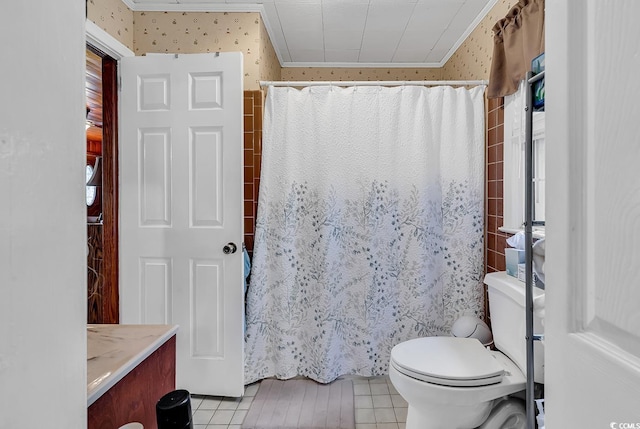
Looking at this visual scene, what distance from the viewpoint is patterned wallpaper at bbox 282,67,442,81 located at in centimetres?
339

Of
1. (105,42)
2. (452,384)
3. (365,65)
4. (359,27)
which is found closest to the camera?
(452,384)

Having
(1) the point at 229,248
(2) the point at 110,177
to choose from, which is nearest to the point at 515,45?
(1) the point at 229,248

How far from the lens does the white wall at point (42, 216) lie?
0.39 metres


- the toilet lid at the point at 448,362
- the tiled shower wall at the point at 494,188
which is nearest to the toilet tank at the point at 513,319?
the toilet lid at the point at 448,362

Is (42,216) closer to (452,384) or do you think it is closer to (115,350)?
(115,350)

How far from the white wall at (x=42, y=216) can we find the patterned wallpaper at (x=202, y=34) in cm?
204

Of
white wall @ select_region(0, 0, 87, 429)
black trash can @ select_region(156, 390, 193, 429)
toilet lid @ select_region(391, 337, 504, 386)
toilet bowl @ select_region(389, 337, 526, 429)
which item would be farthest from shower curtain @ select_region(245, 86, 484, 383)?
white wall @ select_region(0, 0, 87, 429)

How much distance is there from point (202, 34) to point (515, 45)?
180cm

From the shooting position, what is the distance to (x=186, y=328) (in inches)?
86.5

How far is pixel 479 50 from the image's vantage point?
2488 millimetres

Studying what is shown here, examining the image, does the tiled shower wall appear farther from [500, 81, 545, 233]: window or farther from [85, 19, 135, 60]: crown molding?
[85, 19, 135, 60]: crown molding

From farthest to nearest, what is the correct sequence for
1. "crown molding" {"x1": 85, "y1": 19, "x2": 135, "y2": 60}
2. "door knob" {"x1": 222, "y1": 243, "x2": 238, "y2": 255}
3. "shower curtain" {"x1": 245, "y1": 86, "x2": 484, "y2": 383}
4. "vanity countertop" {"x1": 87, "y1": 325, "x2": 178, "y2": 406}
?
"shower curtain" {"x1": 245, "y1": 86, "x2": 484, "y2": 383} → "door knob" {"x1": 222, "y1": 243, "x2": 238, "y2": 255} → "crown molding" {"x1": 85, "y1": 19, "x2": 135, "y2": 60} → "vanity countertop" {"x1": 87, "y1": 325, "x2": 178, "y2": 406}

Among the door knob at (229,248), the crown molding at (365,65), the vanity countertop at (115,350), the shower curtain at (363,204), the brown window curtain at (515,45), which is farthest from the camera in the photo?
the crown molding at (365,65)

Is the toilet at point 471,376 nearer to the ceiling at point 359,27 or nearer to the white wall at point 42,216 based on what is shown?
Answer: the white wall at point 42,216
